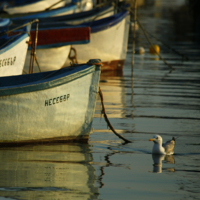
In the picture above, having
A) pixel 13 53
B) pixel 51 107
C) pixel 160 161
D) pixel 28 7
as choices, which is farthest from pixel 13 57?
pixel 28 7

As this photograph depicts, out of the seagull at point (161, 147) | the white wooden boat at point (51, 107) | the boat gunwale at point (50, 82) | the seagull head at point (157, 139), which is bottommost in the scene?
the seagull at point (161, 147)

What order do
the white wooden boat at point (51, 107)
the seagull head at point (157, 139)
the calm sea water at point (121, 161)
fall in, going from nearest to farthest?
1. the calm sea water at point (121, 161)
2. the seagull head at point (157, 139)
3. the white wooden boat at point (51, 107)

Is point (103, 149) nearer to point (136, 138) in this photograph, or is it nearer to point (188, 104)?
point (136, 138)

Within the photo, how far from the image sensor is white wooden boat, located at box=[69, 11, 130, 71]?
1652cm

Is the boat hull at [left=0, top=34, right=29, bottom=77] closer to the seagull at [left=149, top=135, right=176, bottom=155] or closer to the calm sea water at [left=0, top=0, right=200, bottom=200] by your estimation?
the calm sea water at [left=0, top=0, right=200, bottom=200]

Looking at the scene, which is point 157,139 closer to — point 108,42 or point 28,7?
point 108,42

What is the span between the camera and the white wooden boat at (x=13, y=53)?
1020 cm

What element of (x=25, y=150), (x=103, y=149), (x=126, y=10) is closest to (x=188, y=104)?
(x=103, y=149)

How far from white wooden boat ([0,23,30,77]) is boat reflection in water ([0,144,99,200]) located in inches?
134

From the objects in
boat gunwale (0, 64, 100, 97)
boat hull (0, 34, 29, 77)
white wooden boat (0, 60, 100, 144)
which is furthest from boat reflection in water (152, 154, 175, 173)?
boat hull (0, 34, 29, 77)

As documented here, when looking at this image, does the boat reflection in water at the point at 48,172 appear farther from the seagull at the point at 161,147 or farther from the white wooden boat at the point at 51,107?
the seagull at the point at 161,147

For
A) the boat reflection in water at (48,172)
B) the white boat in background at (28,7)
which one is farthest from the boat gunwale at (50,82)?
the white boat in background at (28,7)

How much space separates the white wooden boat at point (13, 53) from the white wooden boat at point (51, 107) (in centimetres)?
278

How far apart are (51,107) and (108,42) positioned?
9.88m
